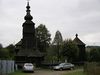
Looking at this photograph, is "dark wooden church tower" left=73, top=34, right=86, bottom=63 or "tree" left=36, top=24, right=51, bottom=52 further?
"tree" left=36, top=24, right=51, bottom=52

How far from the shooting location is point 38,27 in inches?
4525

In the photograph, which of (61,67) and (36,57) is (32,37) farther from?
(61,67)

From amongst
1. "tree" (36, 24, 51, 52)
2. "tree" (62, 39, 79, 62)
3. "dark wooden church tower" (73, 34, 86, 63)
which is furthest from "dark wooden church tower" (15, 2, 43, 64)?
"tree" (36, 24, 51, 52)

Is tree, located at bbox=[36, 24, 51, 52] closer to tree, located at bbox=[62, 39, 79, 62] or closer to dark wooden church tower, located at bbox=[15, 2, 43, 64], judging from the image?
dark wooden church tower, located at bbox=[15, 2, 43, 64]

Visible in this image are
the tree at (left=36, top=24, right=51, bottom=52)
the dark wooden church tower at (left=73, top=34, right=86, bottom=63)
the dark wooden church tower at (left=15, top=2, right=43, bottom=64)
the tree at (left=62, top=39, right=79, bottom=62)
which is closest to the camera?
the tree at (left=62, top=39, right=79, bottom=62)

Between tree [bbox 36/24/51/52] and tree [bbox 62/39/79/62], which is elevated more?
tree [bbox 36/24/51/52]

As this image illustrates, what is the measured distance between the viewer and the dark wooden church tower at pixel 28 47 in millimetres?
82975

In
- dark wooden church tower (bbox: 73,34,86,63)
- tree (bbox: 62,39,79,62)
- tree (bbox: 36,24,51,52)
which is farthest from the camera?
tree (bbox: 36,24,51,52)

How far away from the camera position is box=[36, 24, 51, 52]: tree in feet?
375

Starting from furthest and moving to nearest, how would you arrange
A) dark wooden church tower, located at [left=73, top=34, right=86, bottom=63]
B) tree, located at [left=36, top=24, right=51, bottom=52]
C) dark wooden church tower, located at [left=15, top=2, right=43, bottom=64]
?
tree, located at [left=36, top=24, right=51, bottom=52] < dark wooden church tower, located at [left=73, top=34, right=86, bottom=63] < dark wooden church tower, located at [left=15, top=2, right=43, bottom=64]

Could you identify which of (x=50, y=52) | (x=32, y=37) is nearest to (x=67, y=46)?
(x=32, y=37)

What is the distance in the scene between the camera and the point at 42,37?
379 feet

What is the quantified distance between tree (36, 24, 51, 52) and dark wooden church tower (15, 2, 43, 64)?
23.8m

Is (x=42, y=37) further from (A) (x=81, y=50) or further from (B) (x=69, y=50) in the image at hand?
(B) (x=69, y=50)
